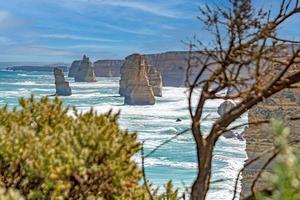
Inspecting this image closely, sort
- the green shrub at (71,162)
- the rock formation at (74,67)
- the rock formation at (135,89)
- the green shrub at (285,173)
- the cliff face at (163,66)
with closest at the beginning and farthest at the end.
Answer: the green shrub at (285,173), the green shrub at (71,162), the rock formation at (135,89), the cliff face at (163,66), the rock formation at (74,67)

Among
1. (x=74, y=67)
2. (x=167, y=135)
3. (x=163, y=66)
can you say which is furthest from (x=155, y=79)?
(x=74, y=67)

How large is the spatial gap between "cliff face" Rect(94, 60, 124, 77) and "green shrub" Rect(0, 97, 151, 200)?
373 ft

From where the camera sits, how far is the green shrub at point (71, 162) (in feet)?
7.57

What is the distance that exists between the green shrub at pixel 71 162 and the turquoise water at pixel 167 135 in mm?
415

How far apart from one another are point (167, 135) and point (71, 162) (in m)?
43.4

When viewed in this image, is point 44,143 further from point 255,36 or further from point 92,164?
point 255,36

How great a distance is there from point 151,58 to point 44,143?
289 ft

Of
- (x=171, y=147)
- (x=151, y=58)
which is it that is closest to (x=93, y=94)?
(x=151, y=58)

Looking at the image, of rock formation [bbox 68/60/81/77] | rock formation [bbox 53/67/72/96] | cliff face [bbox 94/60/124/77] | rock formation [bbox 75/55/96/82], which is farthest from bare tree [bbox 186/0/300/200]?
cliff face [bbox 94/60/124/77]

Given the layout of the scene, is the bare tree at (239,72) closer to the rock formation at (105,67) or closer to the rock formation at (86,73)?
the rock formation at (86,73)

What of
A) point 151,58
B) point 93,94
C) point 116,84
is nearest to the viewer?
point 93,94

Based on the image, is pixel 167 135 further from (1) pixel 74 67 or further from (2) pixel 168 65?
(1) pixel 74 67

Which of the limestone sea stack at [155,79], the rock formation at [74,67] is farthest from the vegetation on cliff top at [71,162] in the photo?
the rock formation at [74,67]

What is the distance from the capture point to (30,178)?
2443mm
